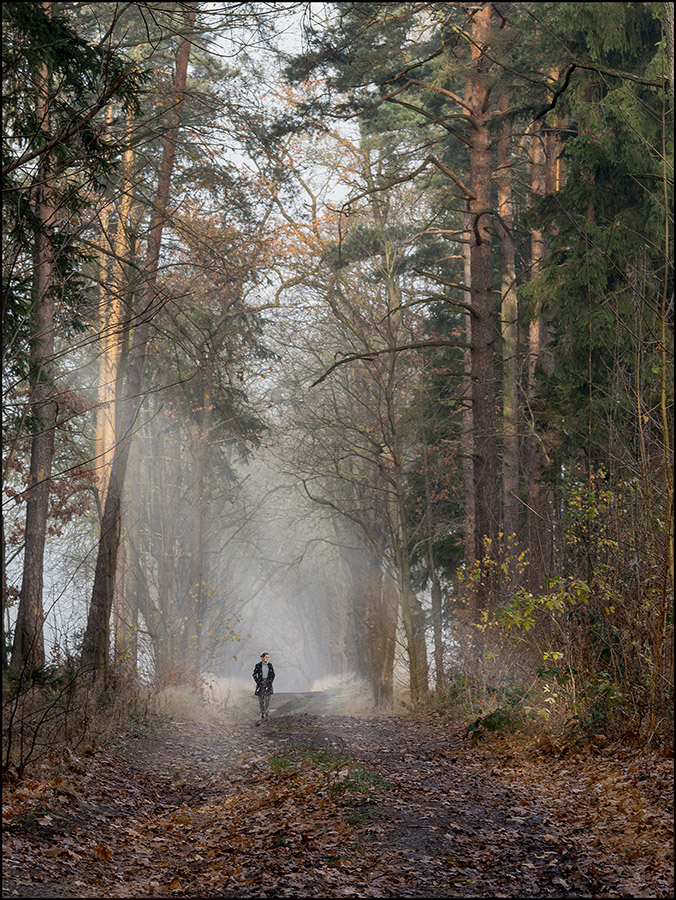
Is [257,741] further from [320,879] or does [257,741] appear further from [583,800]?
[320,879]

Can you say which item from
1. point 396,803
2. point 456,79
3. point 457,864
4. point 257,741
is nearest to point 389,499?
point 257,741

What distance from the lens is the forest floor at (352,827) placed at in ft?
18.7

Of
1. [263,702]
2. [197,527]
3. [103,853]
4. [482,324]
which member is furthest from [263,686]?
[103,853]

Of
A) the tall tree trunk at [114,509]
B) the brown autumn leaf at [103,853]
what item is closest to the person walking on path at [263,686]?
the tall tree trunk at [114,509]

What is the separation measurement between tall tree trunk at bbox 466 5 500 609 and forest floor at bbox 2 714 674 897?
6.04 meters

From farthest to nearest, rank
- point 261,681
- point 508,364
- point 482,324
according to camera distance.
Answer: point 508,364 → point 261,681 → point 482,324

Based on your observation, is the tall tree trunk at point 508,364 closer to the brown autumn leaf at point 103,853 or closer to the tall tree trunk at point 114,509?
the tall tree trunk at point 114,509

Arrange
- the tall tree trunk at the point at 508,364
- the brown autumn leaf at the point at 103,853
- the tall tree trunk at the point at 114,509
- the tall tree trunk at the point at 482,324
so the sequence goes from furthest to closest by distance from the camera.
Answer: the tall tree trunk at the point at 508,364 < the tall tree trunk at the point at 482,324 < the tall tree trunk at the point at 114,509 < the brown autumn leaf at the point at 103,853

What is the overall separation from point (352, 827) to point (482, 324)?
37.6 ft

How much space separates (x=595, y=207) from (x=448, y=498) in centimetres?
1001

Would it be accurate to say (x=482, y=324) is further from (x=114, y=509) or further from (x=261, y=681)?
(x=261, y=681)

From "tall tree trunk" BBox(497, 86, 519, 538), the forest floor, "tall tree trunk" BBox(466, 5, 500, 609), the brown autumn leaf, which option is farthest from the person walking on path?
the brown autumn leaf

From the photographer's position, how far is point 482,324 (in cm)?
1675

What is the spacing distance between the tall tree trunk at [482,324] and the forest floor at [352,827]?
19.8 feet
